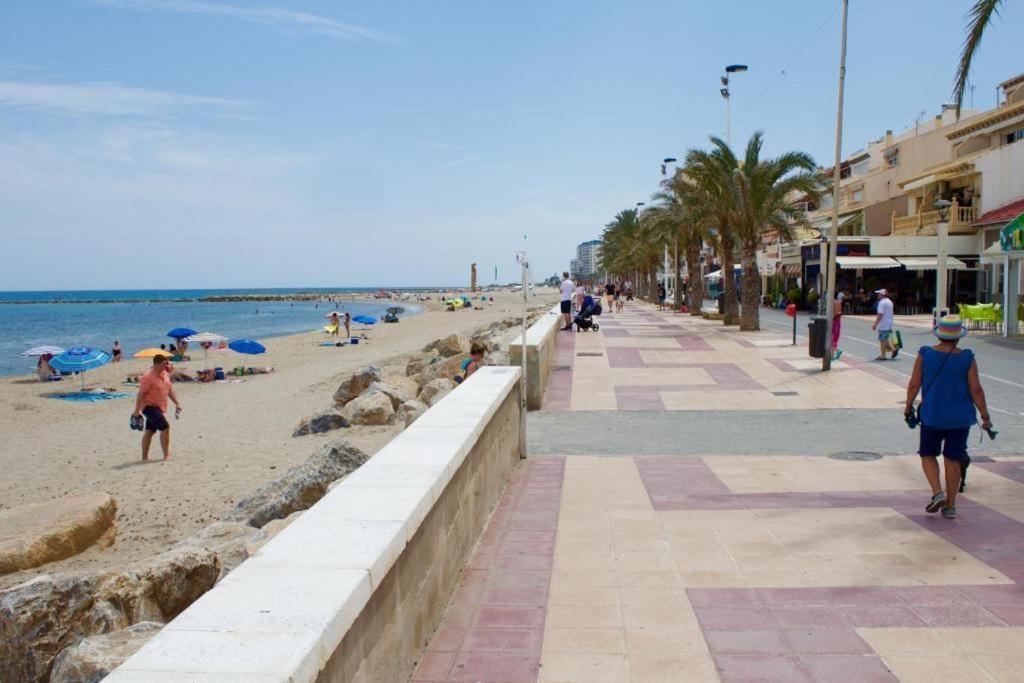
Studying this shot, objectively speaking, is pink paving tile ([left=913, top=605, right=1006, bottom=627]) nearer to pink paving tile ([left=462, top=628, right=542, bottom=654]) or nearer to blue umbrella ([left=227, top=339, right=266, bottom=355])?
pink paving tile ([left=462, top=628, right=542, bottom=654])

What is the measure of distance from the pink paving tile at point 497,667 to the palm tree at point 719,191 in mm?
24024

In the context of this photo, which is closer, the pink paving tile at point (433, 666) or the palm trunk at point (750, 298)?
the pink paving tile at point (433, 666)

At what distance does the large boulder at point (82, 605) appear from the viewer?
5.36 m

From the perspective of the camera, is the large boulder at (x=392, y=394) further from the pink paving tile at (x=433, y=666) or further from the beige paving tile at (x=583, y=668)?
the beige paving tile at (x=583, y=668)

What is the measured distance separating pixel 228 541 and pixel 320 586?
206 inches

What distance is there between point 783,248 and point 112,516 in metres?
41.3

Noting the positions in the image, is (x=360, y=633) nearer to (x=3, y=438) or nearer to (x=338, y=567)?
(x=338, y=567)

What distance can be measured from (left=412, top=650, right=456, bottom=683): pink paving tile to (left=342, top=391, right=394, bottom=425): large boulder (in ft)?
34.2

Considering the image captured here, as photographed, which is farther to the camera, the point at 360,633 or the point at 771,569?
the point at 771,569

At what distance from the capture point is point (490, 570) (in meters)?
5.06

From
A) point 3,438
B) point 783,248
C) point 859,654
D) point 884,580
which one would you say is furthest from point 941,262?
point 783,248

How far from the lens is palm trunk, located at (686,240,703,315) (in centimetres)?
3712

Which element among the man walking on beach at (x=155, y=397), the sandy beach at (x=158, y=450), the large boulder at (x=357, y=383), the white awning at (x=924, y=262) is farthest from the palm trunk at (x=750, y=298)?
the man walking on beach at (x=155, y=397)

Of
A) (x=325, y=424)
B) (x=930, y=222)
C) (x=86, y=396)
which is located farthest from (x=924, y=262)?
(x=86, y=396)
